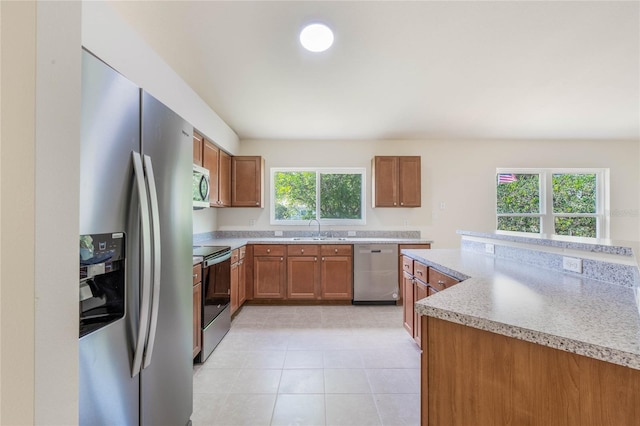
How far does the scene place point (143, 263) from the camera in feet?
3.42

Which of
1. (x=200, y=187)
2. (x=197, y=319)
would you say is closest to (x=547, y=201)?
(x=200, y=187)

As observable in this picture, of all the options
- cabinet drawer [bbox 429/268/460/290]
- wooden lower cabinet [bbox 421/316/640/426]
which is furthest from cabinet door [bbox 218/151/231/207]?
wooden lower cabinet [bbox 421/316/640/426]

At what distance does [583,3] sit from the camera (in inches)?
74.7

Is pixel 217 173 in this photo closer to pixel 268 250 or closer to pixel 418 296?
pixel 268 250

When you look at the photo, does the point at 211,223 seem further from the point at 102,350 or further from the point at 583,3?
the point at 583,3

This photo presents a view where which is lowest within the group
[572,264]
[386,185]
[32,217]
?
[572,264]

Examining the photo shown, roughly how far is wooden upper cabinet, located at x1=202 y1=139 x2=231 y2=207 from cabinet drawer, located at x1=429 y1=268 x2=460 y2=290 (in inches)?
102

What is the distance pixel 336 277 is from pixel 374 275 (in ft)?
1.71

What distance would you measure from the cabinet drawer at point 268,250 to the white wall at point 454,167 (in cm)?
70

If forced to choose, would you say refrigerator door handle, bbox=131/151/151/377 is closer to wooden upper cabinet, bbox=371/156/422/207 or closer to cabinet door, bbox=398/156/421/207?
wooden upper cabinet, bbox=371/156/422/207

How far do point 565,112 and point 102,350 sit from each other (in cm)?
490

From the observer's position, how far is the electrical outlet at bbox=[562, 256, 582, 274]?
145 cm

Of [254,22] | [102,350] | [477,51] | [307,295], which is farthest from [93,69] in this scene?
[307,295]

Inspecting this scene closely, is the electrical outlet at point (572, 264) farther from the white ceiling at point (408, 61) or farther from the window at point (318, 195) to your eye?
the window at point (318, 195)
